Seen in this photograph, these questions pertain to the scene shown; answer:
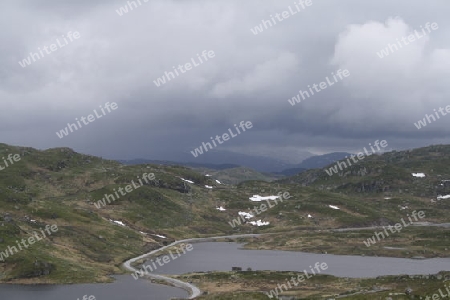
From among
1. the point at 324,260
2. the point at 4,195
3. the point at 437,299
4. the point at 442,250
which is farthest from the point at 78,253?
the point at 442,250

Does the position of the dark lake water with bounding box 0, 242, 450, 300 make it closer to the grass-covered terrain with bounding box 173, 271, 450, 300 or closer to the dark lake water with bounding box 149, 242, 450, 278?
the dark lake water with bounding box 149, 242, 450, 278

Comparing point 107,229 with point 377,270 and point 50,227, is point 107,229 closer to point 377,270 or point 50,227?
point 50,227

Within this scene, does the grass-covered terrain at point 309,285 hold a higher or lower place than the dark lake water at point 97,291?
lower

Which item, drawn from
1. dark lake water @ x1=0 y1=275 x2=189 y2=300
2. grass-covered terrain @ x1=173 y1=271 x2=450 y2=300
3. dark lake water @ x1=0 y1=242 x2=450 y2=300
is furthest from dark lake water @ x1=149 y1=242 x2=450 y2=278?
dark lake water @ x1=0 y1=275 x2=189 y2=300

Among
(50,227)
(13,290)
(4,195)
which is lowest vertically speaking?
(13,290)

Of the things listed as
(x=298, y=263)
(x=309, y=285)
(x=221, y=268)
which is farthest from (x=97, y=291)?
(x=298, y=263)

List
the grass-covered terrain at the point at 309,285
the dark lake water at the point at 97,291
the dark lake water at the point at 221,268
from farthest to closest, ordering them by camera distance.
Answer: the dark lake water at the point at 221,268, the dark lake water at the point at 97,291, the grass-covered terrain at the point at 309,285

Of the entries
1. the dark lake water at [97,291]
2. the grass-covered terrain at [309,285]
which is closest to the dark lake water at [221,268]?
the dark lake water at [97,291]

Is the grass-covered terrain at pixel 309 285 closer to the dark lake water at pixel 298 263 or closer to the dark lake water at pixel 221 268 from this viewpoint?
the dark lake water at pixel 221 268
